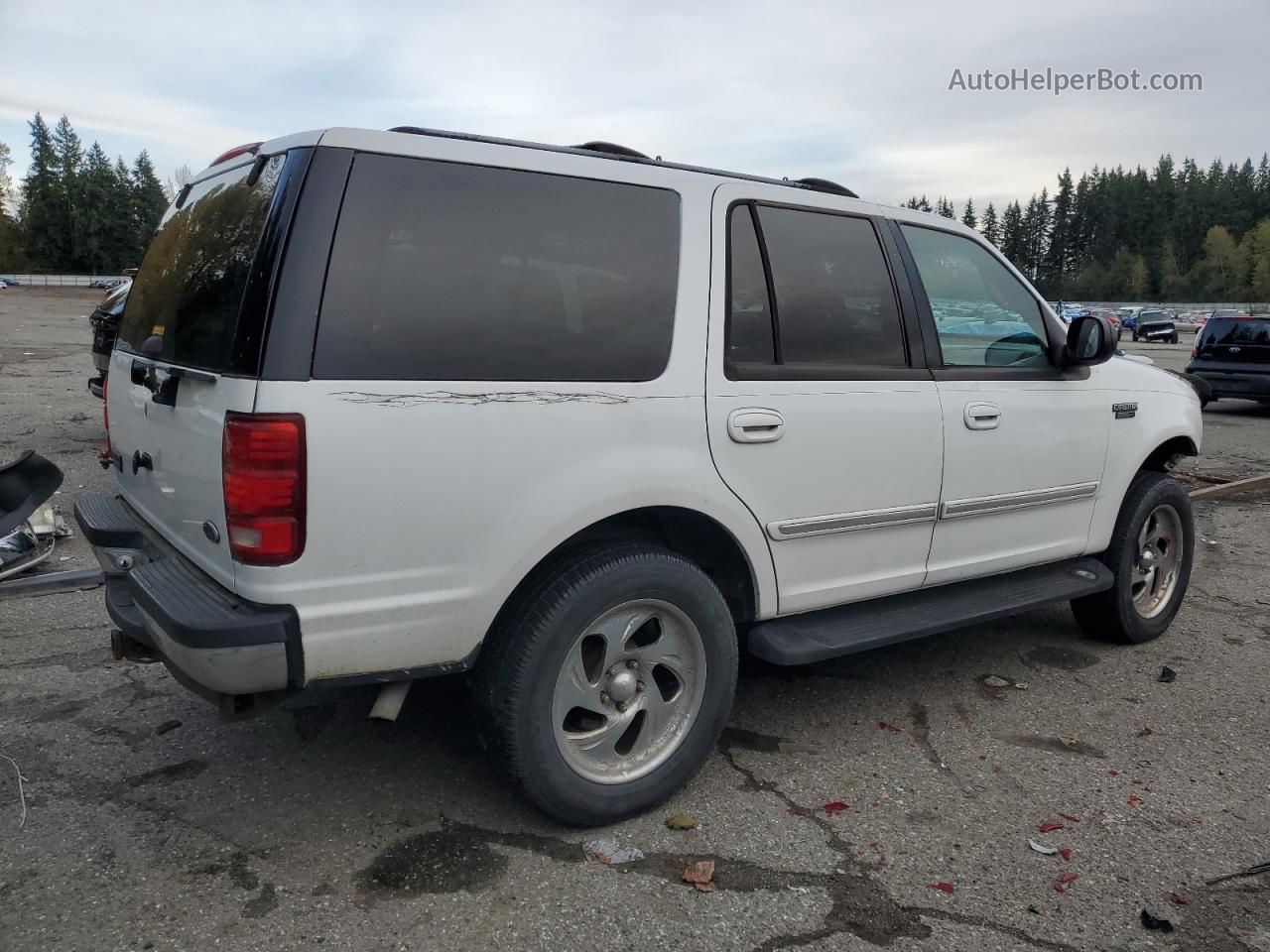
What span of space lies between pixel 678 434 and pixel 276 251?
1258mm

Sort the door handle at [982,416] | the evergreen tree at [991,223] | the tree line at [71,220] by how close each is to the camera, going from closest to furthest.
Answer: the door handle at [982,416] < the tree line at [71,220] < the evergreen tree at [991,223]

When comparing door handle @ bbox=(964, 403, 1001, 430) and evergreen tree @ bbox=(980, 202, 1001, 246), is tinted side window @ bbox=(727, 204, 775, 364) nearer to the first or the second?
door handle @ bbox=(964, 403, 1001, 430)

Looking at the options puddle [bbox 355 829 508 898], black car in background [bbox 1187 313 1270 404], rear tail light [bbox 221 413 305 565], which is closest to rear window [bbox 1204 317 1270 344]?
black car in background [bbox 1187 313 1270 404]

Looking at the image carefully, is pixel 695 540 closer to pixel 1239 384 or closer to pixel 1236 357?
pixel 1239 384

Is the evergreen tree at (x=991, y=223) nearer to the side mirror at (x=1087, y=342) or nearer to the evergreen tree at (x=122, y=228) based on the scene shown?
the evergreen tree at (x=122, y=228)

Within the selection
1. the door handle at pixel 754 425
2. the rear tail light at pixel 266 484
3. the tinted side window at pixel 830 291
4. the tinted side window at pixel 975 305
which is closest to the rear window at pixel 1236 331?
the tinted side window at pixel 975 305

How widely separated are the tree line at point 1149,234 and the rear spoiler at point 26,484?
124 meters

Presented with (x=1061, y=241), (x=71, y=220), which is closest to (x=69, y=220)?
(x=71, y=220)

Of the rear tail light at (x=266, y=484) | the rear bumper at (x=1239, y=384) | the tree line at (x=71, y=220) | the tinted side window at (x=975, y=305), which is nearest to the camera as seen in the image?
the rear tail light at (x=266, y=484)

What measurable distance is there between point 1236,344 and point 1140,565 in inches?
526

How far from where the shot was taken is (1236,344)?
16.0m

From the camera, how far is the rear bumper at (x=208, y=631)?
248 centimetres

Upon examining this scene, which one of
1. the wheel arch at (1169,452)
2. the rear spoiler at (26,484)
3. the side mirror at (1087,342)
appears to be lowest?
the rear spoiler at (26,484)

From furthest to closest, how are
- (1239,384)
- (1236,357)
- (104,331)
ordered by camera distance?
(1236,357) < (1239,384) < (104,331)
